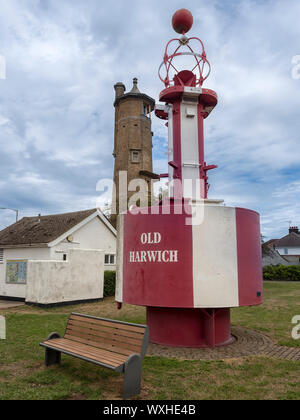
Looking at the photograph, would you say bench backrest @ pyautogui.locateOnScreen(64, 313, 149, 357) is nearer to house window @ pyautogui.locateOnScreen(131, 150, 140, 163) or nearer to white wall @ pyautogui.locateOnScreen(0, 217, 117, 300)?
white wall @ pyautogui.locateOnScreen(0, 217, 117, 300)

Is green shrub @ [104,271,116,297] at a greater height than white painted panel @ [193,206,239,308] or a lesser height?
lesser

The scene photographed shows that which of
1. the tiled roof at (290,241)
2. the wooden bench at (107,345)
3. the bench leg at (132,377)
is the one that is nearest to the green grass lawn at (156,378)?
the bench leg at (132,377)

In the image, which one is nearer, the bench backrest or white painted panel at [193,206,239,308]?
the bench backrest

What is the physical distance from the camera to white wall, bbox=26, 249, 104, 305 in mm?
16000

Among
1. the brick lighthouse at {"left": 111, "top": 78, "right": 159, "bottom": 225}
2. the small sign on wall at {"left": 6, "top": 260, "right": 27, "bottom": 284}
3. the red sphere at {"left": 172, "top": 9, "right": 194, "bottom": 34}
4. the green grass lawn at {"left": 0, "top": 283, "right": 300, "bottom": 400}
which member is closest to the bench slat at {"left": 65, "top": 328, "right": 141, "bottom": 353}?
the green grass lawn at {"left": 0, "top": 283, "right": 300, "bottom": 400}

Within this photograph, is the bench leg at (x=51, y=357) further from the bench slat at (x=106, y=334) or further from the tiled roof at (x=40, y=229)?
the tiled roof at (x=40, y=229)

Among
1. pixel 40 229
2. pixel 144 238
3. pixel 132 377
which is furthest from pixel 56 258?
pixel 132 377

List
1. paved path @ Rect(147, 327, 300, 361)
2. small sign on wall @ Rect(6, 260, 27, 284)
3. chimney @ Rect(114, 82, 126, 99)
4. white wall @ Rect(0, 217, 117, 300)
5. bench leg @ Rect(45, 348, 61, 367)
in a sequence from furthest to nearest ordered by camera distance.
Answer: chimney @ Rect(114, 82, 126, 99) < small sign on wall @ Rect(6, 260, 27, 284) < white wall @ Rect(0, 217, 117, 300) < paved path @ Rect(147, 327, 300, 361) < bench leg @ Rect(45, 348, 61, 367)

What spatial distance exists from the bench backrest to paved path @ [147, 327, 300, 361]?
74.1 inches

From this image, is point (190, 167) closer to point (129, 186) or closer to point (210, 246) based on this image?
point (210, 246)
